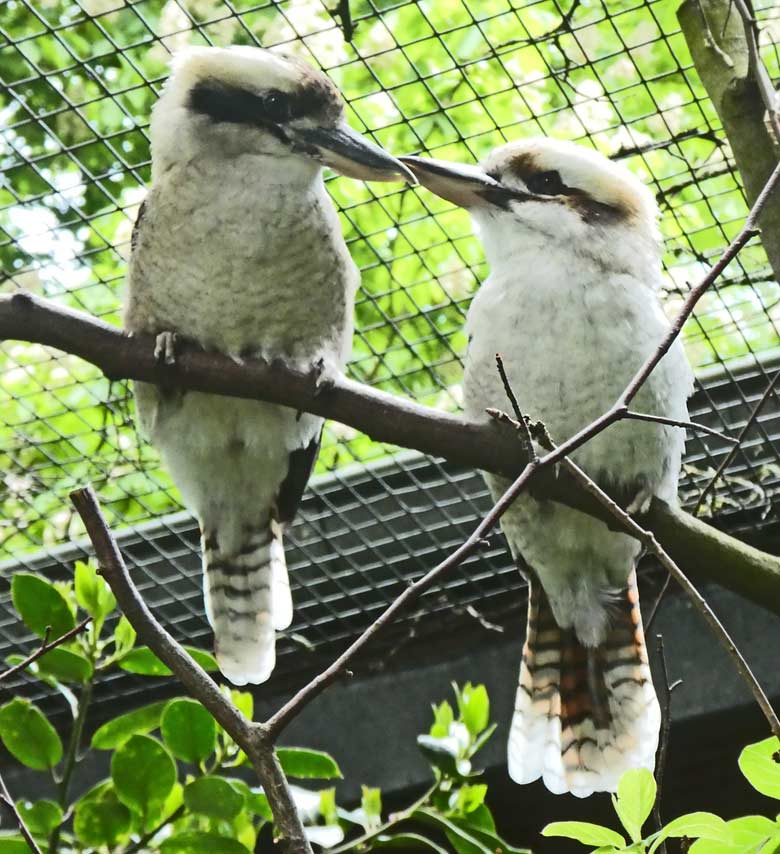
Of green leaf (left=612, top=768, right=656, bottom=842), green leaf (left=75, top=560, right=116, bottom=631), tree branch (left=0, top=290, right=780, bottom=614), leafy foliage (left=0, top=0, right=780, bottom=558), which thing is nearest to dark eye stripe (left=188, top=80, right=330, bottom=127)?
leafy foliage (left=0, top=0, right=780, bottom=558)

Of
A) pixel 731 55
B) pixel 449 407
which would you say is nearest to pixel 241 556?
pixel 449 407

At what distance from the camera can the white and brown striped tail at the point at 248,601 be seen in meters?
1.84

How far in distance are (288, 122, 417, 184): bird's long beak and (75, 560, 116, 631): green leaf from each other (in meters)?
Answer: 0.60

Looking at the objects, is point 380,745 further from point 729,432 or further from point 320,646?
point 729,432

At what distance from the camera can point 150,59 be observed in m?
2.53

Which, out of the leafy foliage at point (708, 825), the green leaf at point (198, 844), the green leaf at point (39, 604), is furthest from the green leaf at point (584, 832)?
the green leaf at point (39, 604)

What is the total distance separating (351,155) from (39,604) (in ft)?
2.26

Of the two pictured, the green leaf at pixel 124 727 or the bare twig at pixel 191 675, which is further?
the green leaf at pixel 124 727

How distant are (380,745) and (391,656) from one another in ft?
0.51

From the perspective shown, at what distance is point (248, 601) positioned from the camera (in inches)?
74.2

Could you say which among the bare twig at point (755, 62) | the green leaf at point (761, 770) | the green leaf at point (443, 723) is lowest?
the green leaf at point (443, 723)

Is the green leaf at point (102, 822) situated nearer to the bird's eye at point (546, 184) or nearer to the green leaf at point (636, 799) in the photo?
the green leaf at point (636, 799)

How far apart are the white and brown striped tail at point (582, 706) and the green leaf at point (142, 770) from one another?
21.2 inches

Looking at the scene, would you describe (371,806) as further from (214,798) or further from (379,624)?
(379,624)
